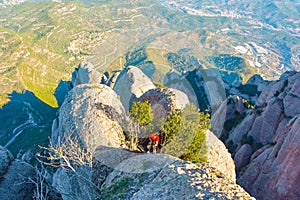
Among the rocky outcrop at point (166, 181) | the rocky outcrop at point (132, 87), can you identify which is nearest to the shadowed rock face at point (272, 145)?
the rocky outcrop at point (166, 181)

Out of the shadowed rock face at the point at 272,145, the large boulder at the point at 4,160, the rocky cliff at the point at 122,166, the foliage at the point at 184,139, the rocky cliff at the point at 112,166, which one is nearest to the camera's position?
the rocky cliff at the point at 122,166

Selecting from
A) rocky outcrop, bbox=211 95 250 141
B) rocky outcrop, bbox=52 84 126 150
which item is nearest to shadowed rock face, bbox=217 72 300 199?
rocky outcrop, bbox=211 95 250 141

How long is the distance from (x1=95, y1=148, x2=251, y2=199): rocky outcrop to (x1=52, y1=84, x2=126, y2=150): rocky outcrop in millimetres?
3800

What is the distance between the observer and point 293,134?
1988 cm

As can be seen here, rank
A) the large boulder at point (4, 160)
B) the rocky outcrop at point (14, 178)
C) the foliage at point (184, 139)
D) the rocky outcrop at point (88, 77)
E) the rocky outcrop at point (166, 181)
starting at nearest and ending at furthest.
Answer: the rocky outcrop at point (166, 181) < the foliage at point (184, 139) < the rocky outcrop at point (14, 178) < the large boulder at point (4, 160) < the rocky outcrop at point (88, 77)

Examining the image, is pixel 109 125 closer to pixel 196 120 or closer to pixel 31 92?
pixel 196 120

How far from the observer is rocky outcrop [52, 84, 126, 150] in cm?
1803

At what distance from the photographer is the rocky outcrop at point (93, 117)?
18031 millimetres

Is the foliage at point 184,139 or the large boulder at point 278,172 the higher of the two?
the foliage at point 184,139

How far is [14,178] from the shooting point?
17797mm

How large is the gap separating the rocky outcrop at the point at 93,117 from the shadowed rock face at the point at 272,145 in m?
11.6

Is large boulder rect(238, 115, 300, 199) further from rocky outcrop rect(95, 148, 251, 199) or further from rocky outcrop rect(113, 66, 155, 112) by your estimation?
rocky outcrop rect(113, 66, 155, 112)

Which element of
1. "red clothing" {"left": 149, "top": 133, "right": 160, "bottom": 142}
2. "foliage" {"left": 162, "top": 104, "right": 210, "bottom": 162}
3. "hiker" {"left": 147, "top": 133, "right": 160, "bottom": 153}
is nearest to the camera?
"foliage" {"left": 162, "top": 104, "right": 210, "bottom": 162}

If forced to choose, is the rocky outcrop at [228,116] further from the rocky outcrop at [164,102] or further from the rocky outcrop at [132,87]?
the rocky outcrop at [164,102]
